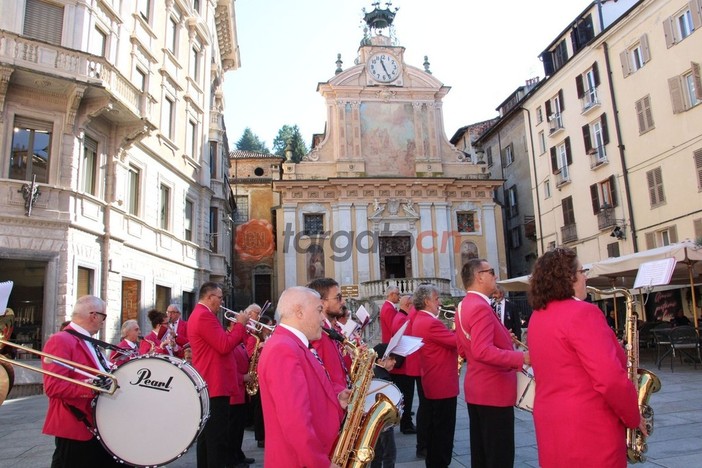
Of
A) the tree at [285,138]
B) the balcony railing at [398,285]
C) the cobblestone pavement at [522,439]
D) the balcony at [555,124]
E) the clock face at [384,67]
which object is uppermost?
the tree at [285,138]

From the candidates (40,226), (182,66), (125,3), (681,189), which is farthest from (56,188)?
(681,189)

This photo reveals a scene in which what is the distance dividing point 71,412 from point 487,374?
334cm

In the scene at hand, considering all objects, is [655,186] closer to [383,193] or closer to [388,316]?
[383,193]

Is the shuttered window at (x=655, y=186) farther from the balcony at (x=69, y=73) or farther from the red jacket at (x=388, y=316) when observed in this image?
the balcony at (x=69, y=73)

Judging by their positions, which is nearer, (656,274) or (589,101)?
(656,274)

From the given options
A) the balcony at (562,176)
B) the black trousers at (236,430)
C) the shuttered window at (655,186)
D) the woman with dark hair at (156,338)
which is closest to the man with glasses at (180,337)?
the woman with dark hair at (156,338)

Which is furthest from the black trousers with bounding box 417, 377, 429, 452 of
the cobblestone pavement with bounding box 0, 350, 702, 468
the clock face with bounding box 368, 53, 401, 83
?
the clock face with bounding box 368, 53, 401, 83

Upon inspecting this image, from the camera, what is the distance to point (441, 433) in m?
5.21

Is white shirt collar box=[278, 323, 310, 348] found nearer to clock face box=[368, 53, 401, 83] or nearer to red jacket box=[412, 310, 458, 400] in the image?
red jacket box=[412, 310, 458, 400]

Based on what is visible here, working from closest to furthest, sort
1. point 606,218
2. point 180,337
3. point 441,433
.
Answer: point 441,433
point 180,337
point 606,218

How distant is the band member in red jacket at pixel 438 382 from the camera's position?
5199mm

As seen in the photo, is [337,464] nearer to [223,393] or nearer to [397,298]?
[223,393]

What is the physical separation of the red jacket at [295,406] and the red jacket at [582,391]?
128cm

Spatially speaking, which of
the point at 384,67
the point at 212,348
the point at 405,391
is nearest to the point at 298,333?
the point at 212,348
